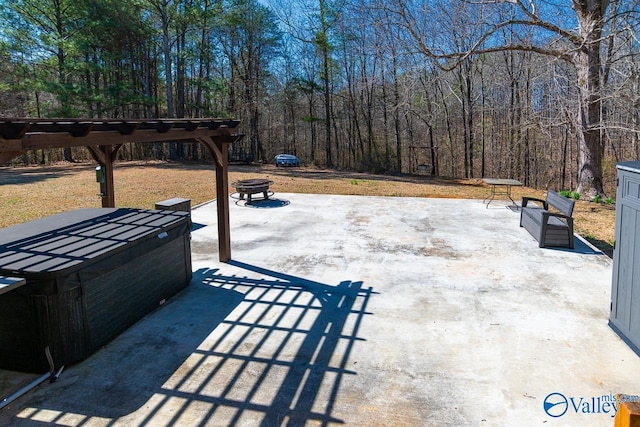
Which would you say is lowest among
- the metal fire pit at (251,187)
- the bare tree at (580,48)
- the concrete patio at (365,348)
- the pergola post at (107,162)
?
the concrete patio at (365,348)

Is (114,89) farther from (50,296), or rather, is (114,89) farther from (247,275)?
(50,296)

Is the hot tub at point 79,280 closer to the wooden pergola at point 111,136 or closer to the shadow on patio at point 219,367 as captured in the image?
the shadow on patio at point 219,367

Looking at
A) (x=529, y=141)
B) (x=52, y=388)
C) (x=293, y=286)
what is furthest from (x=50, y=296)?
(x=529, y=141)

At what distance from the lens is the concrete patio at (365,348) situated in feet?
9.28

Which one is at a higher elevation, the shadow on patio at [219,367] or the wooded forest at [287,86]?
the wooded forest at [287,86]

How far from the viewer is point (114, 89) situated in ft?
64.5

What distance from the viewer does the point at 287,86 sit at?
80.6 ft

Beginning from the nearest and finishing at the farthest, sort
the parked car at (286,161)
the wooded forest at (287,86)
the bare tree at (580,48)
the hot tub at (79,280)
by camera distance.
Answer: the hot tub at (79,280)
the bare tree at (580,48)
the wooded forest at (287,86)
the parked car at (286,161)

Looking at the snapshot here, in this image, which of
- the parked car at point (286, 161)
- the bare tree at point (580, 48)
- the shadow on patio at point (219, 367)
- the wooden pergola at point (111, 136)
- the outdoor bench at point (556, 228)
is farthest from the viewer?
the parked car at point (286, 161)

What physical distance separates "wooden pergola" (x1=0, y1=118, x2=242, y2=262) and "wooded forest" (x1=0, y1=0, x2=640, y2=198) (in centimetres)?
1211

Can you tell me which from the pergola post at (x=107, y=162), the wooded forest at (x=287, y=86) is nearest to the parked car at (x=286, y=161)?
the wooded forest at (x=287, y=86)

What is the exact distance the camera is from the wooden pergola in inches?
114

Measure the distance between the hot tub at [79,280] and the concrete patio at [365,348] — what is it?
0.68 feet

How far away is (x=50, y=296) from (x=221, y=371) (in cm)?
129
